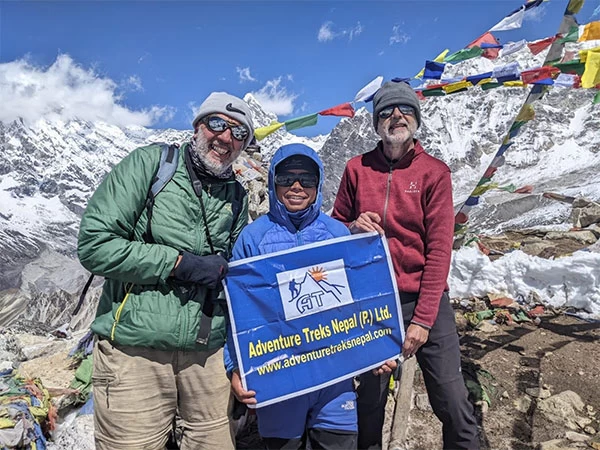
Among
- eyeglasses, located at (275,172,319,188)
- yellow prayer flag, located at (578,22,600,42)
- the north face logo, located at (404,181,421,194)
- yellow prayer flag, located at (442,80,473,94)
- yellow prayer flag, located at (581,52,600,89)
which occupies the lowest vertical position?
the north face logo, located at (404,181,421,194)

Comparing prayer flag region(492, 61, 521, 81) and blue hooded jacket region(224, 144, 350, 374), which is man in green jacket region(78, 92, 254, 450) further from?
prayer flag region(492, 61, 521, 81)

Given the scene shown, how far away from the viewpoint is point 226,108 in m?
3.06

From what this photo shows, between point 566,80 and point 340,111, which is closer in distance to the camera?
point 566,80

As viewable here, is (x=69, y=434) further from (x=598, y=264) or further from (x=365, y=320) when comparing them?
(x=598, y=264)

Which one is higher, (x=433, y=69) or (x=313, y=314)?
(x=433, y=69)

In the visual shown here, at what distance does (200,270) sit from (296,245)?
0.64 m

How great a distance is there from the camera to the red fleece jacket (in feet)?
10.2

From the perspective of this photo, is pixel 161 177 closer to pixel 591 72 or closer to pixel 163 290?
pixel 163 290

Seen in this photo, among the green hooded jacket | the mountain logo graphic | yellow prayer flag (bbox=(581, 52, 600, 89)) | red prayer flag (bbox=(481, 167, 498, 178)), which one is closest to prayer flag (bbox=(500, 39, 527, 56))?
red prayer flag (bbox=(481, 167, 498, 178))

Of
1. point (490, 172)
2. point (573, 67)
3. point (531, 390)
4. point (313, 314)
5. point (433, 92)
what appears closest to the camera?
point (313, 314)

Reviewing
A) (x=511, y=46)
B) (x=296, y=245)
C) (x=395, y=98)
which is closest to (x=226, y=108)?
(x=296, y=245)

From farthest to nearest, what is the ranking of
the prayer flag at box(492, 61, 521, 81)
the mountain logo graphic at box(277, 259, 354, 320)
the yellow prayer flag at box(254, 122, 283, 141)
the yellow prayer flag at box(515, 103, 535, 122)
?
the yellow prayer flag at box(515, 103, 535, 122) → the yellow prayer flag at box(254, 122, 283, 141) → the prayer flag at box(492, 61, 521, 81) → the mountain logo graphic at box(277, 259, 354, 320)

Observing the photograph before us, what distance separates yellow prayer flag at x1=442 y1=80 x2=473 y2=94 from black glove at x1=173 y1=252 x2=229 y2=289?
4677mm

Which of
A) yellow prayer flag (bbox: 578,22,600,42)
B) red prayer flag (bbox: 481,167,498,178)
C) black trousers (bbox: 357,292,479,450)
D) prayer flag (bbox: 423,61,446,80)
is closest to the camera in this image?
black trousers (bbox: 357,292,479,450)
